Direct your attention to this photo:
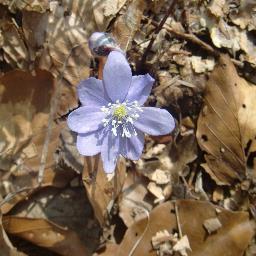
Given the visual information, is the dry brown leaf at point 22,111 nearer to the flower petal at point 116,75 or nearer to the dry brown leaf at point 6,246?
the dry brown leaf at point 6,246

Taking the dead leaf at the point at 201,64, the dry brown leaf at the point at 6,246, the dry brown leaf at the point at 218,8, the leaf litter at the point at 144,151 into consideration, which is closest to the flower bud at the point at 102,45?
the leaf litter at the point at 144,151

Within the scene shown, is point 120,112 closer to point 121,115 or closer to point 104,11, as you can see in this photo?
point 121,115

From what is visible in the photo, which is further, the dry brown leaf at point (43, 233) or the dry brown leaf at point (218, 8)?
the dry brown leaf at point (218, 8)

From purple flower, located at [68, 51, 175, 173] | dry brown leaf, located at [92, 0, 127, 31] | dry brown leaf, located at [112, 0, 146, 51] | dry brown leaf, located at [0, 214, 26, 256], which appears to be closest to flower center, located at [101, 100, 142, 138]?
purple flower, located at [68, 51, 175, 173]

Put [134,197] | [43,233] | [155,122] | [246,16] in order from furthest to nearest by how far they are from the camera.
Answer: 1. [246,16]
2. [134,197]
3. [43,233]
4. [155,122]

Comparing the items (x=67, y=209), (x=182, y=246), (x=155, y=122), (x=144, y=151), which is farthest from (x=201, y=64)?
(x=67, y=209)

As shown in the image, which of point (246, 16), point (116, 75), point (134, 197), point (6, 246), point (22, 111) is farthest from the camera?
point (246, 16)

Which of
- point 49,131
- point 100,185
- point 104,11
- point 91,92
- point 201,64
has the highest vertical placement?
point 104,11
